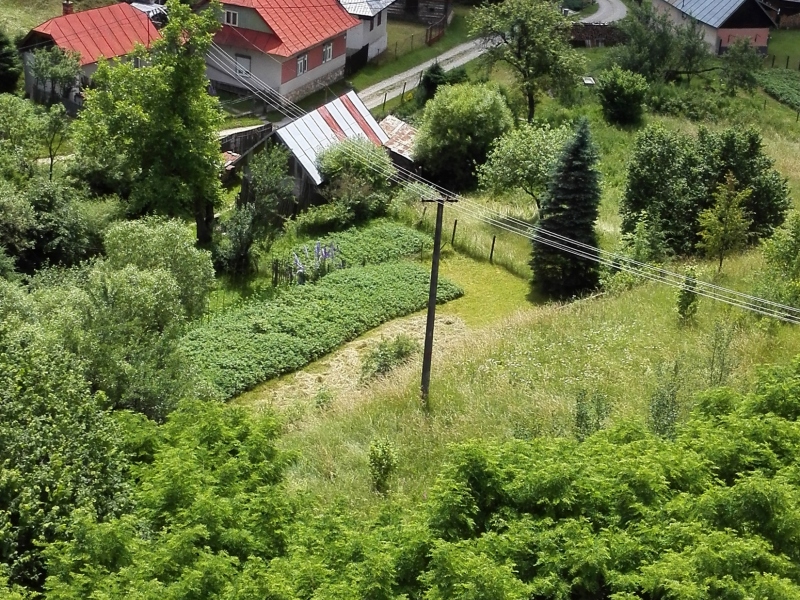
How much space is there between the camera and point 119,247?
21547mm

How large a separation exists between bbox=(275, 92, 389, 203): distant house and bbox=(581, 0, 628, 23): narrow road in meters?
25.4

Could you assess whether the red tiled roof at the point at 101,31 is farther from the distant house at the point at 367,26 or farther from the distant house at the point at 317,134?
the distant house at the point at 367,26

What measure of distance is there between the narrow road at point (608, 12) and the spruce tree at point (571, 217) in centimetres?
3112

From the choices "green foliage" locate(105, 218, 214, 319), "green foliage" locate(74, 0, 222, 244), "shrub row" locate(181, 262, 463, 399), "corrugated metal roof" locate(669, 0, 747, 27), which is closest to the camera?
"green foliage" locate(105, 218, 214, 319)

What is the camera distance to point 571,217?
26.2 metres

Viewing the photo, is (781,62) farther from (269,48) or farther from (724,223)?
(724,223)

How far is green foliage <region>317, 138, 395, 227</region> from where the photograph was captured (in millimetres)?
29844

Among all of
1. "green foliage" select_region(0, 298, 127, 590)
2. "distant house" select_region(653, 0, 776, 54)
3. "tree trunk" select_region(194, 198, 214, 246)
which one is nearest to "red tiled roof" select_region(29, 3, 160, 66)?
"tree trunk" select_region(194, 198, 214, 246)

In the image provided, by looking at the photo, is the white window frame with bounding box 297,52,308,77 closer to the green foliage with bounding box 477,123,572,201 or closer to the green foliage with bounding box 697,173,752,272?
the green foliage with bounding box 477,123,572,201

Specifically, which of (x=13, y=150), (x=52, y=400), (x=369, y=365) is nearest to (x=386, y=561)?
(x=52, y=400)

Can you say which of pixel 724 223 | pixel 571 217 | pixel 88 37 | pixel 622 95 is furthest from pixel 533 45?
pixel 724 223

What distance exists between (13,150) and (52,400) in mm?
17490

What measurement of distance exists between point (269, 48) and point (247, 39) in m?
1.19

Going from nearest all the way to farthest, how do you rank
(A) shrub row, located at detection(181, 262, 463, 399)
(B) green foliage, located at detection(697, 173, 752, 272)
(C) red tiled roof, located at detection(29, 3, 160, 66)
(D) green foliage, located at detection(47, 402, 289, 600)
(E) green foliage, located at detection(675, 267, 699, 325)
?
(D) green foliage, located at detection(47, 402, 289, 600)
(E) green foliage, located at detection(675, 267, 699, 325)
(A) shrub row, located at detection(181, 262, 463, 399)
(B) green foliage, located at detection(697, 173, 752, 272)
(C) red tiled roof, located at detection(29, 3, 160, 66)
